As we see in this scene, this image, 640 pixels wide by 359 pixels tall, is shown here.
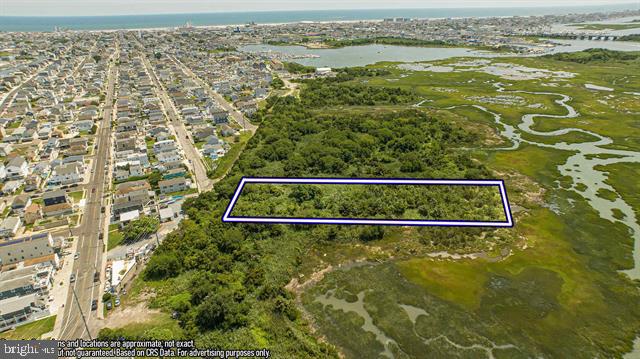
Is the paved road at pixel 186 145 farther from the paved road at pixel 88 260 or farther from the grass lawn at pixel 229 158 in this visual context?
the paved road at pixel 88 260

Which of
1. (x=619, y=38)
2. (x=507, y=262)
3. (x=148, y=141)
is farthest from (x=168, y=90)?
(x=619, y=38)

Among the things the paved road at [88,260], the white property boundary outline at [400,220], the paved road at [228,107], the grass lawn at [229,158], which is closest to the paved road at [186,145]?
the grass lawn at [229,158]

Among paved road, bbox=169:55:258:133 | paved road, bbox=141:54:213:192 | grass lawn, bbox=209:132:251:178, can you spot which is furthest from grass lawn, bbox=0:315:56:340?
paved road, bbox=169:55:258:133

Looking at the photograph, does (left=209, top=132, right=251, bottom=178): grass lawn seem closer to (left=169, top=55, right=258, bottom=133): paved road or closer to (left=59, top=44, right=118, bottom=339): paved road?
(left=169, top=55, right=258, bottom=133): paved road

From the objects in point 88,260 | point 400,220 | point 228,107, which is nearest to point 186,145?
point 228,107

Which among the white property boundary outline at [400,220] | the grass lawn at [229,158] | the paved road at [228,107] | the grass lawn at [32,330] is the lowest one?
the grass lawn at [32,330]

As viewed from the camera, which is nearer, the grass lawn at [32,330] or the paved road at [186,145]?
the grass lawn at [32,330]

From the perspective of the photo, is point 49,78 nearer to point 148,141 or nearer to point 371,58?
point 148,141
